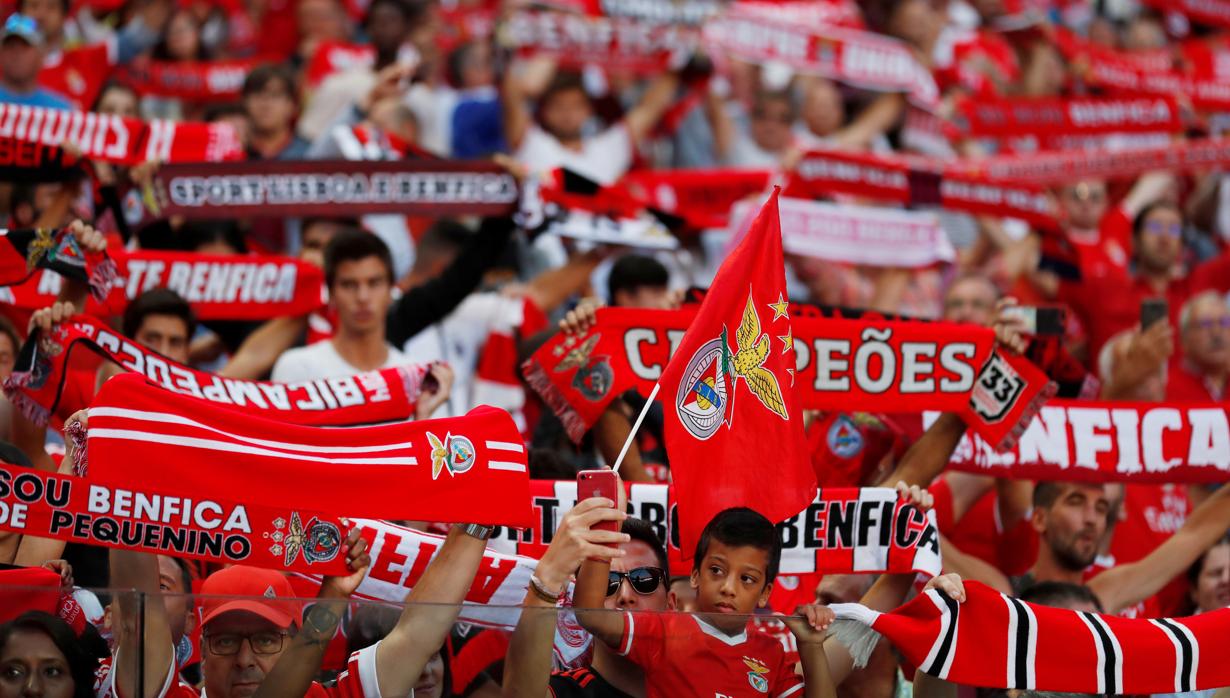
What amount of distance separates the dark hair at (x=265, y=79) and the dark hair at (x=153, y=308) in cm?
323

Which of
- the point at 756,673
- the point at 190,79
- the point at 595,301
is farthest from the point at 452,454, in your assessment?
the point at 190,79

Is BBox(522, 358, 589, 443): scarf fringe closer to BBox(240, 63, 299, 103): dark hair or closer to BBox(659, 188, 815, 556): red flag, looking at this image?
BBox(659, 188, 815, 556): red flag

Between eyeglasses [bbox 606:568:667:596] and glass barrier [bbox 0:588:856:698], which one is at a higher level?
eyeglasses [bbox 606:568:667:596]

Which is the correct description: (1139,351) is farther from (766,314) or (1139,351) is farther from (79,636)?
(79,636)

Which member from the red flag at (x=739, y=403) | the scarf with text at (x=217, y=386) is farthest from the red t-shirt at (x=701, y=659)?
the scarf with text at (x=217, y=386)

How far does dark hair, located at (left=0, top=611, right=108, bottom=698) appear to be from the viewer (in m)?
4.09

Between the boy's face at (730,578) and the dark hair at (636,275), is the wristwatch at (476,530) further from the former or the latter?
the dark hair at (636,275)

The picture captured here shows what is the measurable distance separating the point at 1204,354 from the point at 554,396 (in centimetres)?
391

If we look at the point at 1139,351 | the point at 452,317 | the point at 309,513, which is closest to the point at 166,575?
the point at 309,513

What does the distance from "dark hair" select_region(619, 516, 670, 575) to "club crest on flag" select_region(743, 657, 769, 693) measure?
1.74ft

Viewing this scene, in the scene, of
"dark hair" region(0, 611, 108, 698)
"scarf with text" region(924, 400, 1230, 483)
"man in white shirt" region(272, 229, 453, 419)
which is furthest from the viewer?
"man in white shirt" region(272, 229, 453, 419)

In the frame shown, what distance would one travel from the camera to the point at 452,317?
7.86 metres

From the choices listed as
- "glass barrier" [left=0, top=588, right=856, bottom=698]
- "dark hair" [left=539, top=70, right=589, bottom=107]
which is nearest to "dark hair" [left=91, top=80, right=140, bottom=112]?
"dark hair" [left=539, top=70, right=589, bottom=107]

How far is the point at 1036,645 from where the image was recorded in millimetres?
4629
